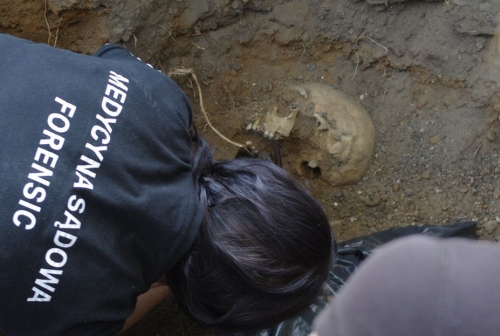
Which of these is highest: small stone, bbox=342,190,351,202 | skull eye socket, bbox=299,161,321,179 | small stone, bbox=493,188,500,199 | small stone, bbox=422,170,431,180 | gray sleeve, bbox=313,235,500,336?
gray sleeve, bbox=313,235,500,336

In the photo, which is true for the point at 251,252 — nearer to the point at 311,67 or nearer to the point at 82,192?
the point at 82,192

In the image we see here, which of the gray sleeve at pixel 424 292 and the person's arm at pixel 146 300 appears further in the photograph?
the person's arm at pixel 146 300

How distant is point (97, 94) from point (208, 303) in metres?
0.45

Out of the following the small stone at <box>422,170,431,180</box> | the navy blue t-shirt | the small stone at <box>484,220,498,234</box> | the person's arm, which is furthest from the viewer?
the small stone at <box>422,170,431,180</box>

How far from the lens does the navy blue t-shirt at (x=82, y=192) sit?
0.92 m

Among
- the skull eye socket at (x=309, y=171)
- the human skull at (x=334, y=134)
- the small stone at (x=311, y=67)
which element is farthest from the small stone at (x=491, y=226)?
the small stone at (x=311, y=67)

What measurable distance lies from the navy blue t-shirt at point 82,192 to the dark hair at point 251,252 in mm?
59

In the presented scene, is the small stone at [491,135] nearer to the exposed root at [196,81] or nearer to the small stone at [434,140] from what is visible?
the small stone at [434,140]

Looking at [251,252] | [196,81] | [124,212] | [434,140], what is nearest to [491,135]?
[434,140]

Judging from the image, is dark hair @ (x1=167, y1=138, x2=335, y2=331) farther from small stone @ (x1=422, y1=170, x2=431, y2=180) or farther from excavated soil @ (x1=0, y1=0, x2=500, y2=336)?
small stone @ (x1=422, y1=170, x2=431, y2=180)

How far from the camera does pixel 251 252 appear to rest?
42.3 inches

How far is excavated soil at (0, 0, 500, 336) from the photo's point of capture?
70.9 inches

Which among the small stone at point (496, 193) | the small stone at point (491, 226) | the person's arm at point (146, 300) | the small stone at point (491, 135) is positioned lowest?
the person's arm at point (146, 300)

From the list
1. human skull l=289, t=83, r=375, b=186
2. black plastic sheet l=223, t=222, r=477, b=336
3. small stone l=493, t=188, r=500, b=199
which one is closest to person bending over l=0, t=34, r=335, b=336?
black plastic sheet l=223, t=222, r=477, b=336
